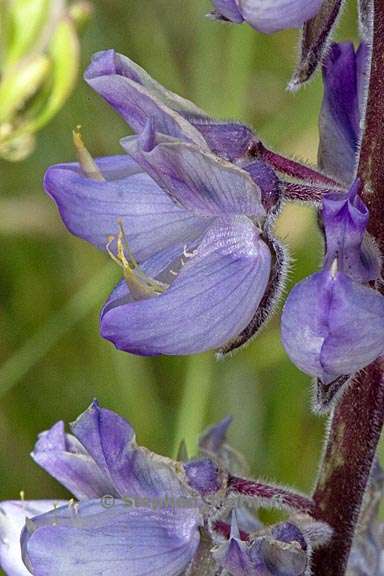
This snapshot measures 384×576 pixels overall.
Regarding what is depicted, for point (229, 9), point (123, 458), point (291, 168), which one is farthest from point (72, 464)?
point (229, 9)


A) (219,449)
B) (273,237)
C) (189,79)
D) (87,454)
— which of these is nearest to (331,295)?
(273,237)

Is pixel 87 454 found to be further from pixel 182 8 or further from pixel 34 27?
pixel 182 8

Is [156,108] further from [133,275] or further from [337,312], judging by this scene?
[337,312]

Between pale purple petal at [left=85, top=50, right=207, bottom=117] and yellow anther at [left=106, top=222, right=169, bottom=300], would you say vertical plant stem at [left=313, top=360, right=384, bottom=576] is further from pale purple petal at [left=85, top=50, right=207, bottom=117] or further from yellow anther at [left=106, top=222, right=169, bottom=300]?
pale purple petal at [left=85, top=50, right=207, bottom=117]

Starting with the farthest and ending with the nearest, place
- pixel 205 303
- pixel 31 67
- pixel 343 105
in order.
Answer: pixel 31 67 < pixel 343 105 < pixel 205 303

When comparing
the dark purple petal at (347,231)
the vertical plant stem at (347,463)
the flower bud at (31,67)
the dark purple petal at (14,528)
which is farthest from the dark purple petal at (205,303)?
the flower bud at (31,67)

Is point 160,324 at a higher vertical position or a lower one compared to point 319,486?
higher
